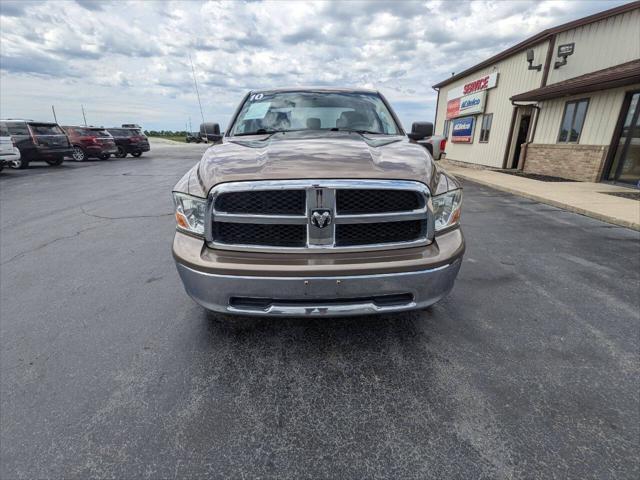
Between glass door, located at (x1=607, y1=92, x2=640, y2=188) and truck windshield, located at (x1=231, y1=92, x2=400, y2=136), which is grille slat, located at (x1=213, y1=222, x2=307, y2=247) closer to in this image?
truck windshield, located at (x1=231, y1=92, x2=400, y2=136)

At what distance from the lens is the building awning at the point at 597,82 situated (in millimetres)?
8582

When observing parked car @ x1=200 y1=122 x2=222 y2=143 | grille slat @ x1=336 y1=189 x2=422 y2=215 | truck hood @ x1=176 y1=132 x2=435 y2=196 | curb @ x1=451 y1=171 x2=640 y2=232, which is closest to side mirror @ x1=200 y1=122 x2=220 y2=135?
parked car @ x1=200 y1=122 x2=222 y2=143

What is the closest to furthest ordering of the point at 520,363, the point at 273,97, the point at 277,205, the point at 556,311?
1. the point at 277,205
2. the point at 520,363
3. the point at 556,311
4. the point at 273,97

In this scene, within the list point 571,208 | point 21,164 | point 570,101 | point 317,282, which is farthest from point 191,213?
point 21,164

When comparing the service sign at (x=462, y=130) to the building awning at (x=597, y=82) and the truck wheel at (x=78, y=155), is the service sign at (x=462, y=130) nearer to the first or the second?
the building awning at (x=597, y=82)

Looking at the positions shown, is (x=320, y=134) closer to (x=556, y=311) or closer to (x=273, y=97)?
(x=273, y=97)

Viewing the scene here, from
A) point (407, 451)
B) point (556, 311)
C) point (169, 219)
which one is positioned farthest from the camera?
point (169, 219)

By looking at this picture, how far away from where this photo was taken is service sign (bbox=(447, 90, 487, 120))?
56.5 feet

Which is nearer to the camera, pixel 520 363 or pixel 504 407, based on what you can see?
pixel 504 407

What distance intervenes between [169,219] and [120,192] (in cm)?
391

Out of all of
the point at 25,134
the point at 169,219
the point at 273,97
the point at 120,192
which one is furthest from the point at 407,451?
the point at 25,134

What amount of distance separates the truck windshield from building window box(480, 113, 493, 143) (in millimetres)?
15793

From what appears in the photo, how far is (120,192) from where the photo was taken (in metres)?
8.68

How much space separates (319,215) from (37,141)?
16.3 metres
